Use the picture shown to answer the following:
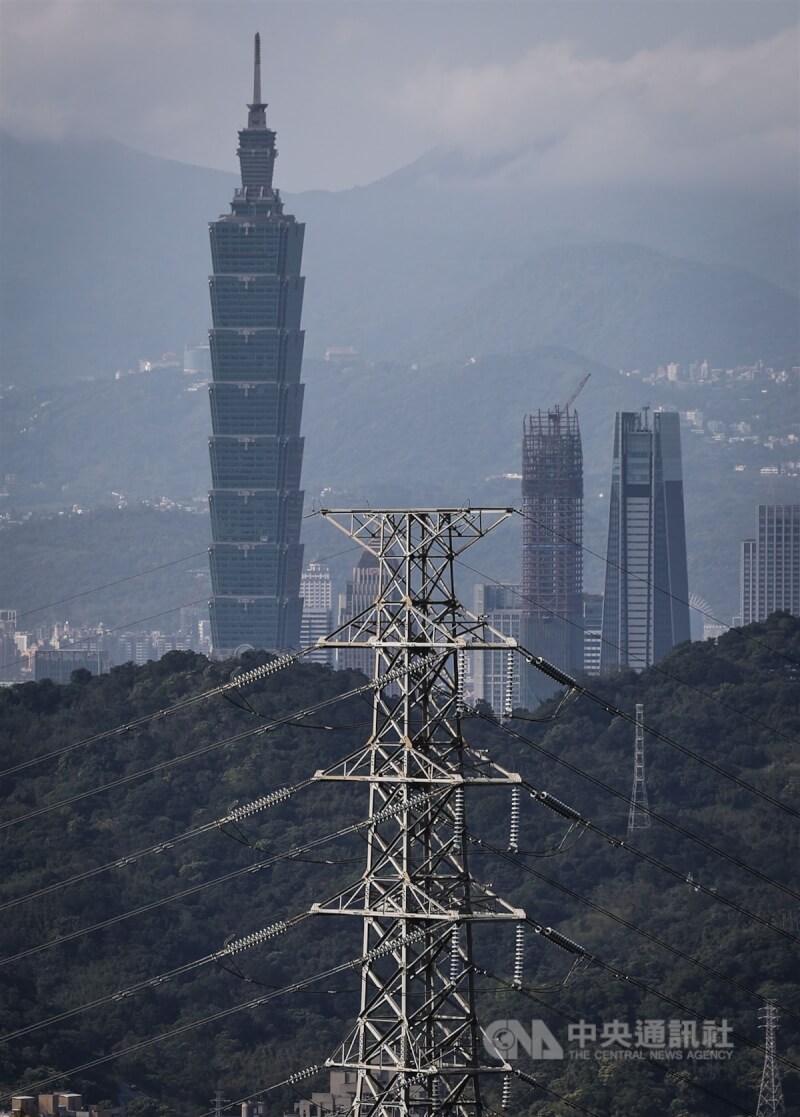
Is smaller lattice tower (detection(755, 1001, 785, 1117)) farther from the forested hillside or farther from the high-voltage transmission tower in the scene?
the high-voltage transmission tower

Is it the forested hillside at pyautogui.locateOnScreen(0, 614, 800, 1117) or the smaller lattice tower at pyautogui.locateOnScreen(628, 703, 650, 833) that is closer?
the forested hillside at pyautogui.locateOnScreen(0, 614, 800, 1117)

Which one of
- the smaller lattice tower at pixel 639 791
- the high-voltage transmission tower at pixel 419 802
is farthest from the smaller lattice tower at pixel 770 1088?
the smaller lattice tower at pixel 639 791

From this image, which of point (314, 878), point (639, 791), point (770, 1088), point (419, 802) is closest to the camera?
point (419, 802)

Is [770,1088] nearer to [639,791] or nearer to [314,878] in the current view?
[314,878]

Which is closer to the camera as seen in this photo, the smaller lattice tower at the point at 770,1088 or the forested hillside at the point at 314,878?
the smaller lattice tower at the point at 770,1088

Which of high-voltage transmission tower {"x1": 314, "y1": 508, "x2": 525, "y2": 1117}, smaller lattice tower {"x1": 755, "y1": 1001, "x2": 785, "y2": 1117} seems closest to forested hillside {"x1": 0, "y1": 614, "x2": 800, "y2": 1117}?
smaller lattice tower {"x1": 755, "y1": 1001, "x2": 785, "y2": 1117}

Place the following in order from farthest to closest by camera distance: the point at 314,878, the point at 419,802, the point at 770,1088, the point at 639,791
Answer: the point at 639,791 → the point at 314,878 → the point at 770,1088 → the point at 419,802

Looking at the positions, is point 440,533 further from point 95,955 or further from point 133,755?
point 133,755

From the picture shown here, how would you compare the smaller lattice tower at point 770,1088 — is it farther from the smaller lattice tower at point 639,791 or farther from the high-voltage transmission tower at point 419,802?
the smaller lattice tower at point 639,791

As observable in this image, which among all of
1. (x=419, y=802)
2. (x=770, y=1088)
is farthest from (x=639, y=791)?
(x=419, y=802)
